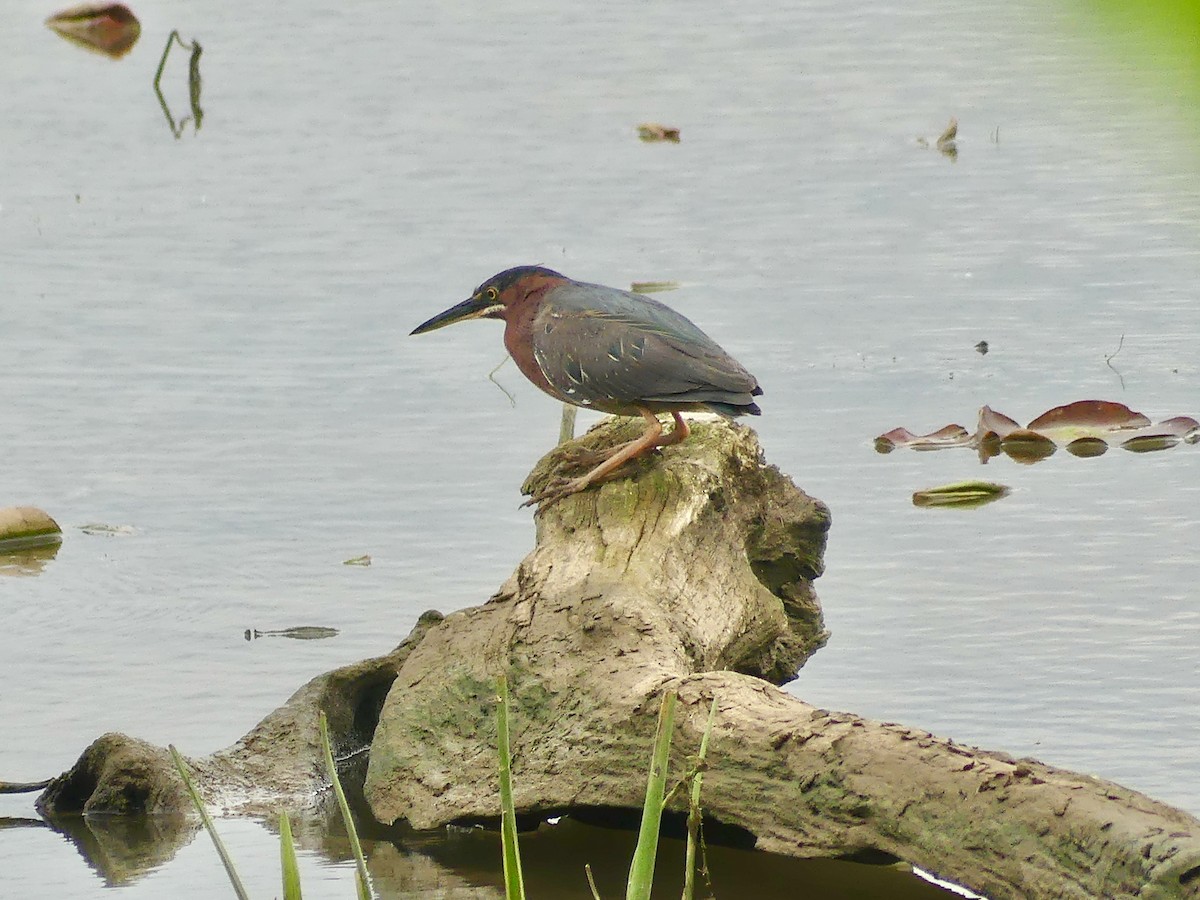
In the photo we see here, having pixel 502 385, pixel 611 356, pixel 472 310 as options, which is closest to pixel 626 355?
pixel 611 356

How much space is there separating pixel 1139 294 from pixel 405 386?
3.27m

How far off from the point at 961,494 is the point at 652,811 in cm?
439

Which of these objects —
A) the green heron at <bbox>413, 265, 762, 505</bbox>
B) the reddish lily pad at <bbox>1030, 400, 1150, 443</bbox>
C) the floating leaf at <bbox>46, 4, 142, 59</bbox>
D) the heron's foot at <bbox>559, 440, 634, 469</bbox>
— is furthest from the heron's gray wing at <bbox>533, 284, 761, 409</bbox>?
the floating leaf at <bbox>46, 4, 142, 59</bbox>

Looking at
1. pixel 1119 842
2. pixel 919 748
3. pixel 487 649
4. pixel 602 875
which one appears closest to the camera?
pixel 1119 842

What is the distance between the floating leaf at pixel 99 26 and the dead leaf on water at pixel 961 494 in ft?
35.4

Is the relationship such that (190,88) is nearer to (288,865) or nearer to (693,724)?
(693,724)

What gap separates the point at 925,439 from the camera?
678 cm

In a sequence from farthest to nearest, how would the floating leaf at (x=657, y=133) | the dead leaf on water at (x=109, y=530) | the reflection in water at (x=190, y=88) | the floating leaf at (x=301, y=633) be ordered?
the reflection in water at (x=190, y=88) < the floating leaf at (x=657, y=133) < the dead leaf on water at (x=109, y=530) < the floating leaf at (x=301, y=633)

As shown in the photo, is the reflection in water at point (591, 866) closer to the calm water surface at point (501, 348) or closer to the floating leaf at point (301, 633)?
the calm water surface at point (501, 348)

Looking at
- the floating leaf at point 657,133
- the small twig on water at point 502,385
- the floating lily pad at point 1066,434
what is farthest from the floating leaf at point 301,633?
the floating leaf at point 657,133

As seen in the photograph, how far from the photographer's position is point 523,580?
4500 millimetres

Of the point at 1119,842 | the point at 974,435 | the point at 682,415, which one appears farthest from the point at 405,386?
the point at 1119,842

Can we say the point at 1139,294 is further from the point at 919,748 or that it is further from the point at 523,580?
the point at 919,748

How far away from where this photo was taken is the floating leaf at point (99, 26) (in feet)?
51.3
